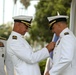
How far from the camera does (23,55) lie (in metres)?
3.06

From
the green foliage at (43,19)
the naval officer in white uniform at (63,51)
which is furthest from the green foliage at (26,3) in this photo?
the naval officer in white uniform at (63,51)

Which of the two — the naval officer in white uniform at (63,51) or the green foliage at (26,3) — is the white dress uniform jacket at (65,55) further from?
the green foliage at (26,3)

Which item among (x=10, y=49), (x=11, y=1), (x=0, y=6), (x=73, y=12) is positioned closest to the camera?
(x=10, y=49)

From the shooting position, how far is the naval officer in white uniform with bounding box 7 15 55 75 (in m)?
3.06

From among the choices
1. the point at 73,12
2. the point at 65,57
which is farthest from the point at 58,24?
the point at 73,12

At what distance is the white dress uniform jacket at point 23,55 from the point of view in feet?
10.0

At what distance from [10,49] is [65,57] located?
0.65 metres

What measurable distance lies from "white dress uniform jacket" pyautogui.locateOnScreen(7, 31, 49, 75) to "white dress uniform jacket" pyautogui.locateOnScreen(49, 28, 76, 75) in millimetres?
188

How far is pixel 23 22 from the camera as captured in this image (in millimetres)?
3115

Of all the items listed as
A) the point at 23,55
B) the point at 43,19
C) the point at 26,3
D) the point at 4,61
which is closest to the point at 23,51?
the point at 23,55

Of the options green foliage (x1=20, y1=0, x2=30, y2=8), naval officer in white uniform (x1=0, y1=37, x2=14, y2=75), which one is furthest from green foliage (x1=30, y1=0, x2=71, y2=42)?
naval officer in white uniform (x1=0, y1=37, x2=14, y2=75)

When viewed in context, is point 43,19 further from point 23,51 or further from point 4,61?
point 23,51

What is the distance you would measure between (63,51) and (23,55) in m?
0.46

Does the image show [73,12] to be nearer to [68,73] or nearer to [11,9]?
[68,73]
